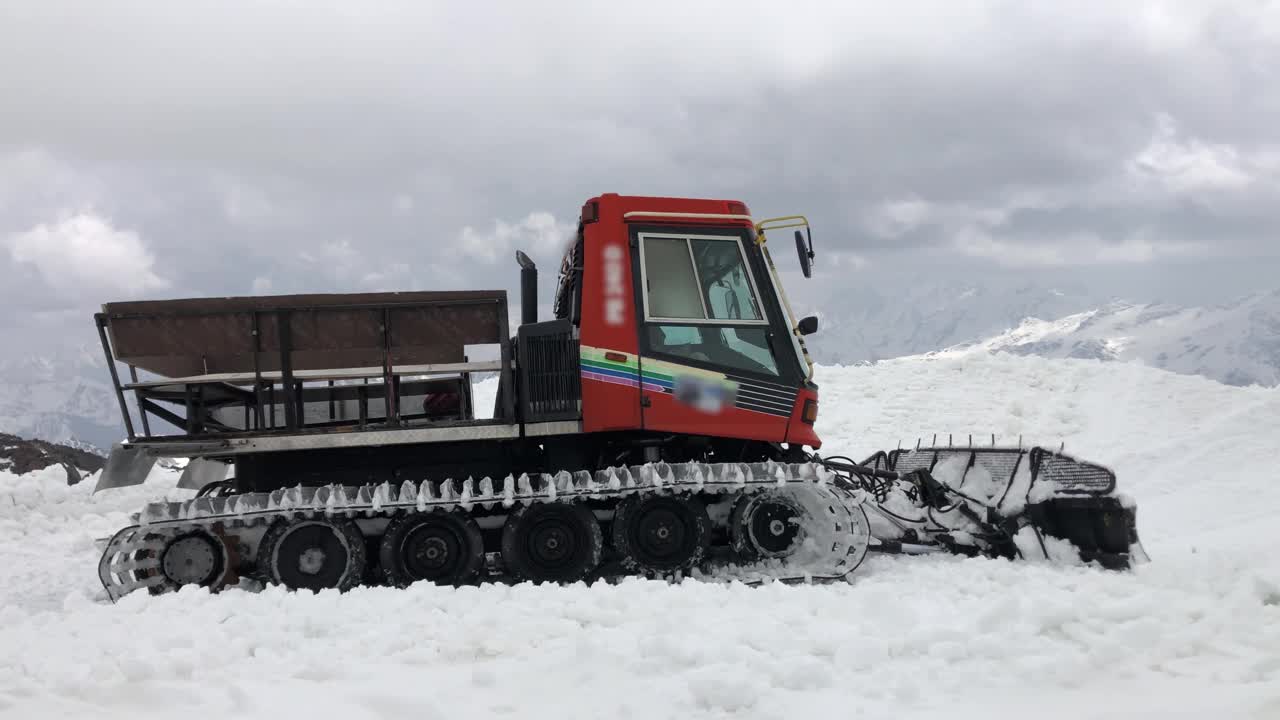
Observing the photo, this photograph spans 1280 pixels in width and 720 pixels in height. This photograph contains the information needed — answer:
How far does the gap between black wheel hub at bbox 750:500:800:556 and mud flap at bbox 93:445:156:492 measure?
4.80 meters

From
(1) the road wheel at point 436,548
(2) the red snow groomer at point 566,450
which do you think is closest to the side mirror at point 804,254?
(2) the red snow groomer at point 566,450

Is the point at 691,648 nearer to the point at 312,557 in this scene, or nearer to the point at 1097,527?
the point at 312,557

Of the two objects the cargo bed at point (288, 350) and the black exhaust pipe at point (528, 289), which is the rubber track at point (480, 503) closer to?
the cargo bed at point (288, 350)

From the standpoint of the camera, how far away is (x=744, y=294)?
7.66 metres

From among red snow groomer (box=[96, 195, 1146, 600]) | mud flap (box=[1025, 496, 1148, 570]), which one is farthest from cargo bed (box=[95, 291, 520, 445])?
mud flap (box=[1025, 496, 1148, 570])

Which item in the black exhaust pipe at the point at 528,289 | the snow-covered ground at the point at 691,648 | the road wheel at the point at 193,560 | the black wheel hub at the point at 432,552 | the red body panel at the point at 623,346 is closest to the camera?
the snow-covered ground at the point at 691,648

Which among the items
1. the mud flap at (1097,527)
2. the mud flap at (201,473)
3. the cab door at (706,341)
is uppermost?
the cab door at (706,341)

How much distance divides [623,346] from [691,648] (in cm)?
306

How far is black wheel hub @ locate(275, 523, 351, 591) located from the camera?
7043 millimetres

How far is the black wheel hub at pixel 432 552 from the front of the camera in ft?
23.3

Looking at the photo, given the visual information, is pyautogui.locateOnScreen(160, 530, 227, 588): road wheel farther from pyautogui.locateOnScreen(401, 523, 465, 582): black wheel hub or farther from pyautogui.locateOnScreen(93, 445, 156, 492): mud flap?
pyautogui.locateOnScreen(401, 523, 465, 582): black wheel hub

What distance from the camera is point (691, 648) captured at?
15.6ft

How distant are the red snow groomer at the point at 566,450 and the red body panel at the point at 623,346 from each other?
0.02 meters

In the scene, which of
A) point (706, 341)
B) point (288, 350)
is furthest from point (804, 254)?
point (288, 350)
